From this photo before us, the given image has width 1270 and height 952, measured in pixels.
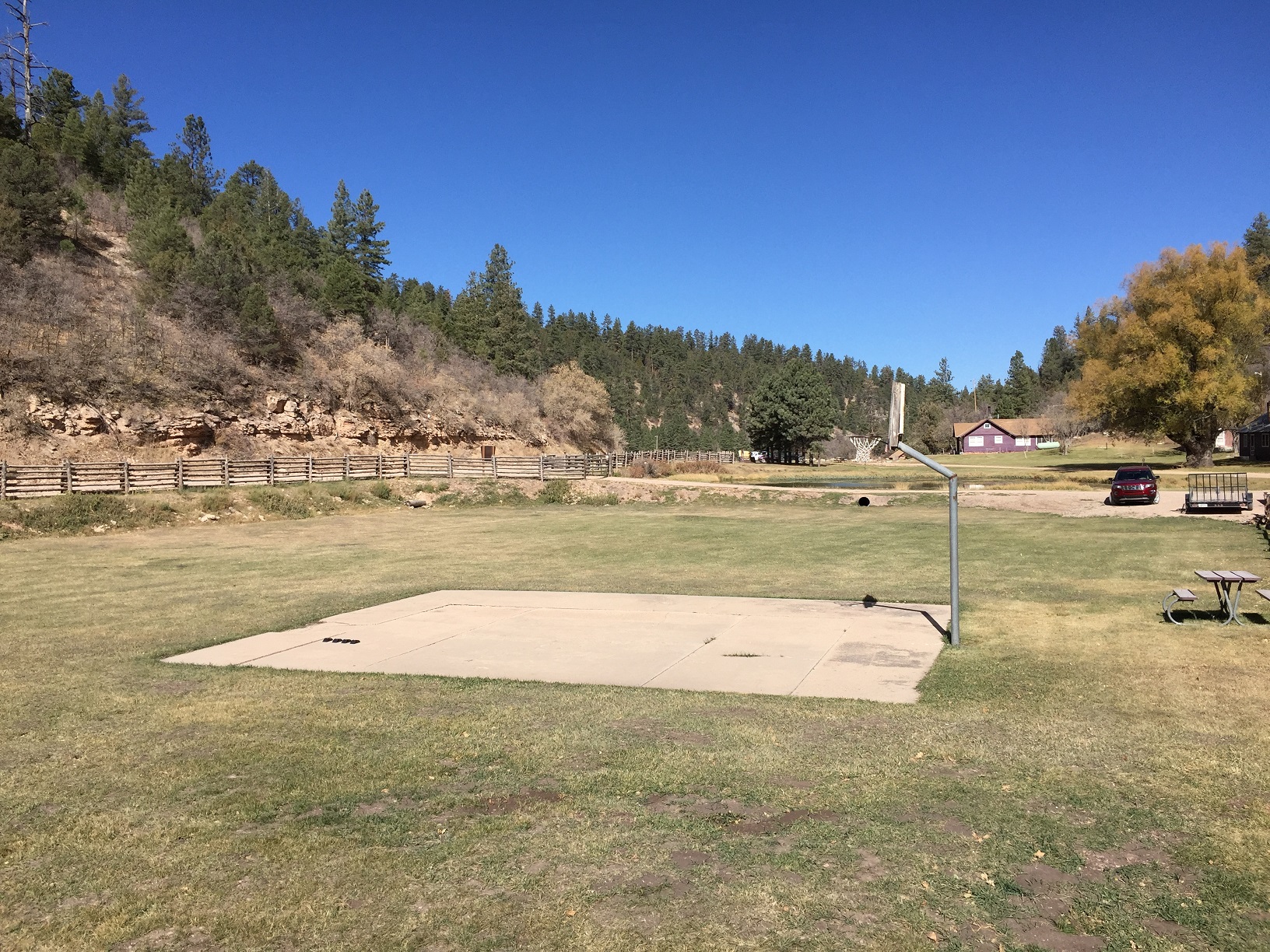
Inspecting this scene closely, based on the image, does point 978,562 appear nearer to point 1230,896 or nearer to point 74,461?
point 1230,896

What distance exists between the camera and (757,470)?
247 feet

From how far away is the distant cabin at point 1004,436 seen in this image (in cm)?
13512

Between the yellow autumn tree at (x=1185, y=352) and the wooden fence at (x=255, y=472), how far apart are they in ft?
129

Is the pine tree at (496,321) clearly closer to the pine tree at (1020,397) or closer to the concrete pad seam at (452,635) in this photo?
the concrete pad seam at (452,635)

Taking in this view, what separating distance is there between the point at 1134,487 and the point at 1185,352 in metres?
32.8

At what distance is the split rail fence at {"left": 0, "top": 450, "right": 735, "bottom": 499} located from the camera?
3225 centimetres

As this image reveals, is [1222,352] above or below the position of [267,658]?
above

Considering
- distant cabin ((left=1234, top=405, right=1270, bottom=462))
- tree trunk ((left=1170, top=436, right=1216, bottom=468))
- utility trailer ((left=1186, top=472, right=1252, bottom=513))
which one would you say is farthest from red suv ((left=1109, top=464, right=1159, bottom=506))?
distant cabin ((left=1234, top=405, right=1270, bottom=462))

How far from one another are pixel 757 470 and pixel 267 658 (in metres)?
67.3

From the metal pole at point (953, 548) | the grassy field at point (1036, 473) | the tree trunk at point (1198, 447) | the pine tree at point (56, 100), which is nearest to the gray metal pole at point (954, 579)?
the metal pole at point (953, 548)

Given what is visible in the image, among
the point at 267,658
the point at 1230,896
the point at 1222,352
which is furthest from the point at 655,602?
the point at 1222,352

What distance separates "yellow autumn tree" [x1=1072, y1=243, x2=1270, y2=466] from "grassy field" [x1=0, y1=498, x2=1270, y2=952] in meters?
55.7

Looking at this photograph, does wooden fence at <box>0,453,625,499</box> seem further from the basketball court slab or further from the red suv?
the red suv

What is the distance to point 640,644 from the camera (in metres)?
10.4
